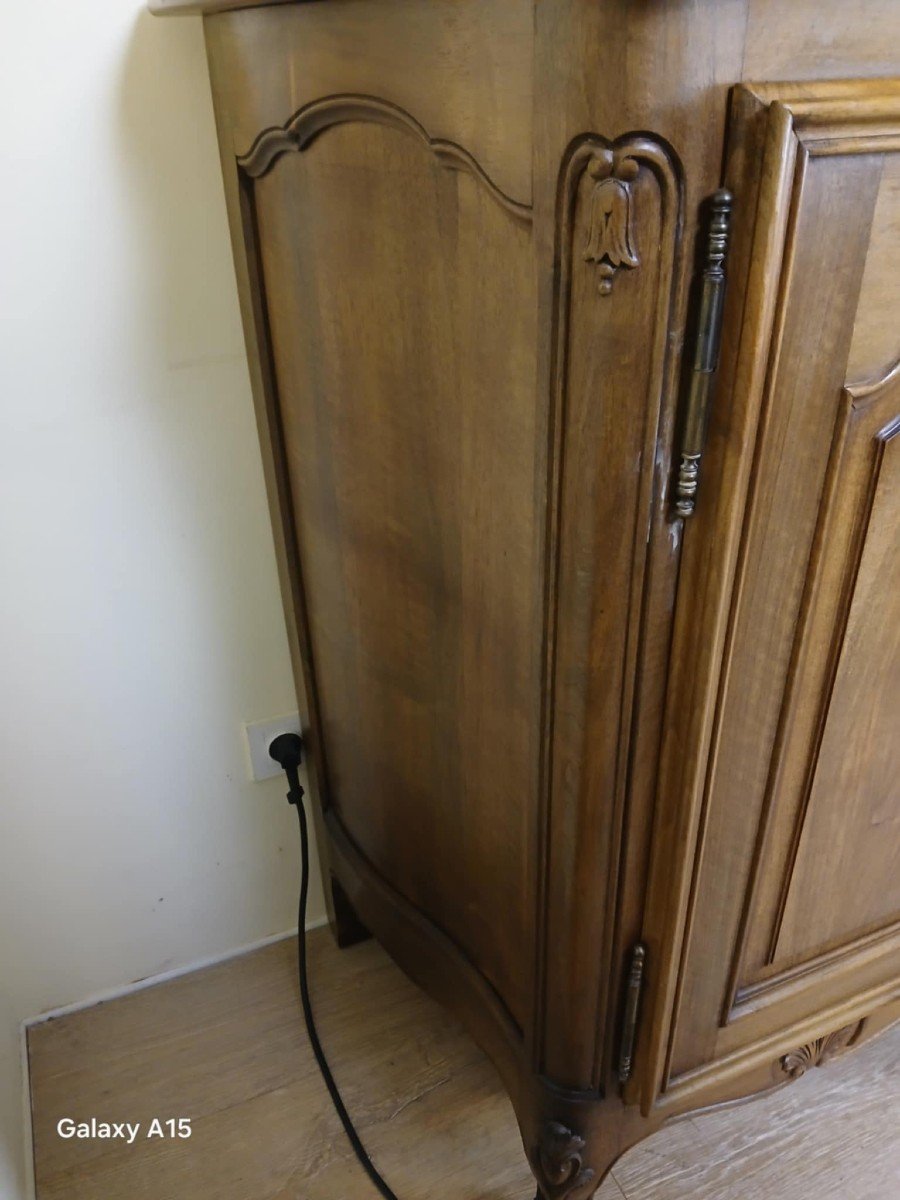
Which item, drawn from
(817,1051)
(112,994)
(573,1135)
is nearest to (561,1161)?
(573,1135)

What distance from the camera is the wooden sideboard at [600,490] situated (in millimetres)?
445

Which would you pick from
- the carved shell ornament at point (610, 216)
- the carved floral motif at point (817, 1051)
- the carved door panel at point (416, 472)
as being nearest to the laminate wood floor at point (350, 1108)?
the carved floral motif at point (817, 1051)

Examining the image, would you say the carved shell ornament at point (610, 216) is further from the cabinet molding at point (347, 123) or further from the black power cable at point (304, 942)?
the black power cable at point (304, 942)

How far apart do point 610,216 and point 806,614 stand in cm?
30

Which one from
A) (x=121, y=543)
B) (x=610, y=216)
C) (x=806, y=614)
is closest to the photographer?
(x=610, y=216)

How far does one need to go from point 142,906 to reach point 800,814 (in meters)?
0.82

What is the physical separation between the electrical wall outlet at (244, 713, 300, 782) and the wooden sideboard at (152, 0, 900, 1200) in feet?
0.60

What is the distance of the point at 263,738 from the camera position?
113cm

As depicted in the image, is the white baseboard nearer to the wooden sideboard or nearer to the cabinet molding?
the wooden sideboard

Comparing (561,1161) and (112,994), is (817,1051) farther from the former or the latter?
(112,994)

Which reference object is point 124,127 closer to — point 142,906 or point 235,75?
point 235,75

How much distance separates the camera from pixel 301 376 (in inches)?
31.8

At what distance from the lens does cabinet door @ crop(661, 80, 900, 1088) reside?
0.46m

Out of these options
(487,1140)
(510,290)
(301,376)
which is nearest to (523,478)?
(510,290)
